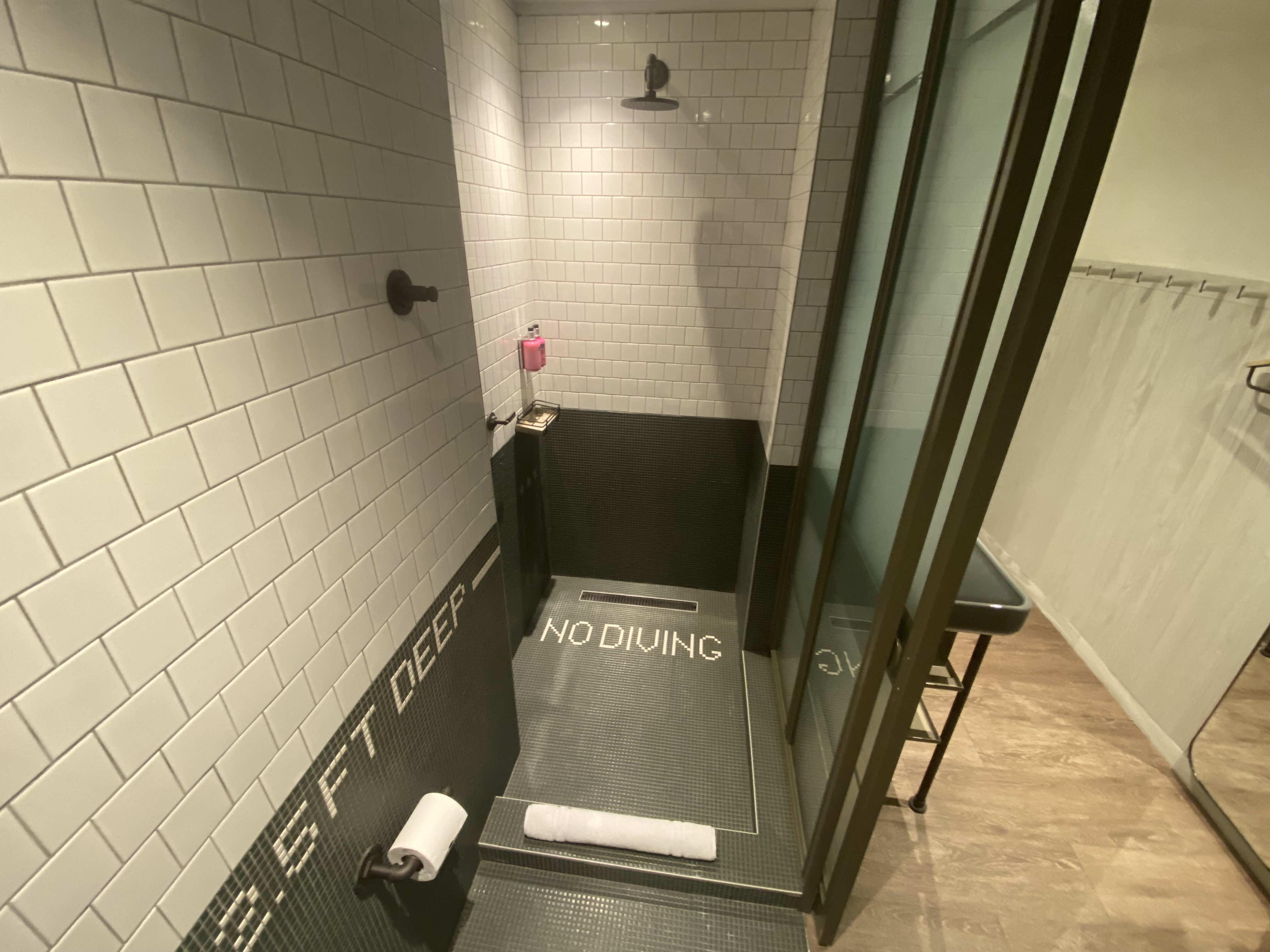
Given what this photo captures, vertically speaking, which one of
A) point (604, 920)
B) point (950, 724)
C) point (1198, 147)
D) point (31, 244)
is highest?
point (1198, 147)

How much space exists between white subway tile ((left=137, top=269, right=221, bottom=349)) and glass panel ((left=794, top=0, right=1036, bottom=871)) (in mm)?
1134

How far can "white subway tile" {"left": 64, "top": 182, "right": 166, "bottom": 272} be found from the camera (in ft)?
1.71

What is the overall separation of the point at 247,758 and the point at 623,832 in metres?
1.27

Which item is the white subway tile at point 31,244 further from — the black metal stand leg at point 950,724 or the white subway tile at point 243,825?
the black metal stand leg at point 950,724

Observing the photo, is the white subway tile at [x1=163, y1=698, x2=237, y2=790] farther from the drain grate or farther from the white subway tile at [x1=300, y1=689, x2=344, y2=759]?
the drain grate

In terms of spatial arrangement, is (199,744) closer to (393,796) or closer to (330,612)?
(330,612)

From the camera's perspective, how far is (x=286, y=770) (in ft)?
2.76

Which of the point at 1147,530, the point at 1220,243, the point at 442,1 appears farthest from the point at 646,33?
the point at 1147,530

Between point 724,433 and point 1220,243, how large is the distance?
6.38 feet

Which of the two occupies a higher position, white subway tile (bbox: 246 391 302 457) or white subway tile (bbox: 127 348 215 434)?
white subway tile (bbox: 127 348 215 434)

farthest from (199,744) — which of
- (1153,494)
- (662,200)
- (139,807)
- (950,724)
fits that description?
(1153,494)

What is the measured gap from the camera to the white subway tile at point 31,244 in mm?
466

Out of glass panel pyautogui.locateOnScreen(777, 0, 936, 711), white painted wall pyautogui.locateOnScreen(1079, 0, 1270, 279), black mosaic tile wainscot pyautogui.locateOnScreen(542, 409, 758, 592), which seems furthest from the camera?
black mosaic tile wainscot pyautogui.locateOnScreen(542, 409, 758, 592)

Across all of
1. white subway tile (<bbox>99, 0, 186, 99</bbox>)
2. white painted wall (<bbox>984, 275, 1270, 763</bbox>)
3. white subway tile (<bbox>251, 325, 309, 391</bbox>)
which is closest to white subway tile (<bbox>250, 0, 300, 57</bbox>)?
white subway tile (<bbox>99, 0, 186, 99</bbox>)
